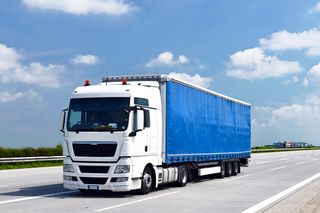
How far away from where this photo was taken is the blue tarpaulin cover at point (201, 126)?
1736cm

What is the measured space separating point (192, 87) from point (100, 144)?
17.8ft

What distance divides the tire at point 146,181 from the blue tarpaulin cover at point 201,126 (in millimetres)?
1141

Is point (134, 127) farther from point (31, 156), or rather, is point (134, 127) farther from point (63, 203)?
point (31, 156)

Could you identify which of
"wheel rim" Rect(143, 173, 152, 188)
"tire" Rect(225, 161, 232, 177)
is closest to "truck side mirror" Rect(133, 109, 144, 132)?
"wheel rim" Rect(143, 173, 152, 188)

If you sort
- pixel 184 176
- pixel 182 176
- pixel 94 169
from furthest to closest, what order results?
pixel 184 176, pixel 182 176, pixel 94 169

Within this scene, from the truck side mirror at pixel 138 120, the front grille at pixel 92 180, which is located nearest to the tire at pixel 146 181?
the front grille at pixel 92 180

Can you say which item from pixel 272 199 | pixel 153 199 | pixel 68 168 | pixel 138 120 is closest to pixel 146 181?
pixel 153 199

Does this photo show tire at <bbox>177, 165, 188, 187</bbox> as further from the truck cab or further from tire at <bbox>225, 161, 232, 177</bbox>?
tire at <bbox>225, 161, 232, 177</bbox>

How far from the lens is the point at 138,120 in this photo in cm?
1474

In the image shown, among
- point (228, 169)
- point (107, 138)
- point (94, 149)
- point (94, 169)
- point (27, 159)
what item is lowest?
point (228, 169)

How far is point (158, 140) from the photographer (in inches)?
648

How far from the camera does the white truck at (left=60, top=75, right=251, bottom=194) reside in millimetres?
14711

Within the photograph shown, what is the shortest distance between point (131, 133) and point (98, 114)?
120 centimetres

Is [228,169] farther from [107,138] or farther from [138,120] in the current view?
[107,138]
